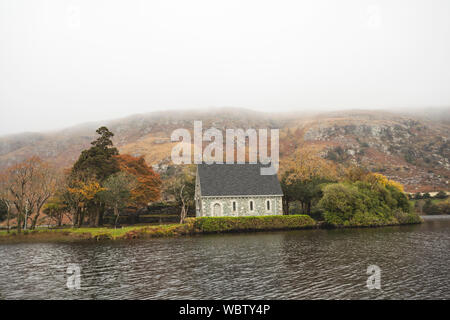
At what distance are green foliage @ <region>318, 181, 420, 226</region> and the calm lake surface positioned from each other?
16564mm

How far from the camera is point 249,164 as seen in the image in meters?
56.4

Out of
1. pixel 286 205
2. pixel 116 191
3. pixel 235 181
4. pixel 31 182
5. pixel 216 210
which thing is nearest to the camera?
pixel 31 182

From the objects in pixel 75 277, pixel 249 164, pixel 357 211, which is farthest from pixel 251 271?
pixel 249 164

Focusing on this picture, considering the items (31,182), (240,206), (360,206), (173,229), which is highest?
(31,182)

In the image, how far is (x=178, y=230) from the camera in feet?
138

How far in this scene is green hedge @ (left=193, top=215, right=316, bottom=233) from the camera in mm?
43406

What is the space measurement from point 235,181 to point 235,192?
246cm

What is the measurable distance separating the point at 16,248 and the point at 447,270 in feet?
117

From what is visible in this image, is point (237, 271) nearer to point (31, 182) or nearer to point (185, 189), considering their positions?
point (31, 182)

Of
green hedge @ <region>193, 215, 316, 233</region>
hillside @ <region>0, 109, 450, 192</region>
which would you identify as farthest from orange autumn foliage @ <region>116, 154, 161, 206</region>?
hillside @ <region>0, 109, 450, 192</region>

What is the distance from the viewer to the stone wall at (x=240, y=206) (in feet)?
162
